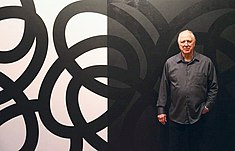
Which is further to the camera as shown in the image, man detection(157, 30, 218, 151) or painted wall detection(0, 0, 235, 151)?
painted wall detection(0, 0, 235, 151)

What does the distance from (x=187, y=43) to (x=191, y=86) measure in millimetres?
419

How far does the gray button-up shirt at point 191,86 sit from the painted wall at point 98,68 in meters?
0.21

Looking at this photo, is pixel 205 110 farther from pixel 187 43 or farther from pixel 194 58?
pixel 187 43

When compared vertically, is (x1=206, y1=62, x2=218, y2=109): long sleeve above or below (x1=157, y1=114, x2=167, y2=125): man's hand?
above

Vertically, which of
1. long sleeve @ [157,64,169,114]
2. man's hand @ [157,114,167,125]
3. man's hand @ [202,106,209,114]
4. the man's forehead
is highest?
the man's forehead

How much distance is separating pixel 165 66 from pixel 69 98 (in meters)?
1.08

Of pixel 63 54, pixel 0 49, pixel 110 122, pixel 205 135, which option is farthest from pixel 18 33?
pixel 205 135

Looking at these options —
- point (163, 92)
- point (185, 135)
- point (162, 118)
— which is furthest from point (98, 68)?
point (185, 135)

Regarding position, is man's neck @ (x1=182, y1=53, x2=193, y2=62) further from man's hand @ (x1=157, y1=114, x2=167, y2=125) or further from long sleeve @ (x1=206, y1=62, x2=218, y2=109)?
man's hand @ (x1=157, y1=114, x2=167, y2=125)

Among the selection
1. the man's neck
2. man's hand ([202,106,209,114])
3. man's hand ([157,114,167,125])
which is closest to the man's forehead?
the man's neck

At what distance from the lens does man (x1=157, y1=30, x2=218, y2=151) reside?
2889 mm

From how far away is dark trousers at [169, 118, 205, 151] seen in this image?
9.83ft

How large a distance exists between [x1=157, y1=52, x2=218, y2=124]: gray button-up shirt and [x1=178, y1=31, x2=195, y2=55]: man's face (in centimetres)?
9

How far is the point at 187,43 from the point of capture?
2.88 meters
